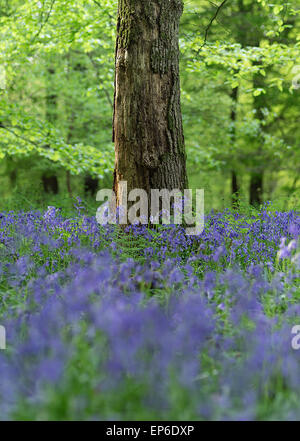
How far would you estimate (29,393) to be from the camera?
1866 mm

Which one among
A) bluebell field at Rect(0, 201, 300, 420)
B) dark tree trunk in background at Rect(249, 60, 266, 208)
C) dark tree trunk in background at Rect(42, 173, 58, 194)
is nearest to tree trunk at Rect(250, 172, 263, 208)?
dark tree trunk in background at Rect(249, 60, 266, 208)

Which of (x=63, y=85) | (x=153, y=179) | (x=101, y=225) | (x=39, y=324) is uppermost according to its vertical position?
(x=63, y=85)

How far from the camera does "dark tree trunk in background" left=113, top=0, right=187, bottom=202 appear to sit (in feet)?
13.5

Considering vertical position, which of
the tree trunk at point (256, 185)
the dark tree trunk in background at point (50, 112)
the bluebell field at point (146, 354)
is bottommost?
the bluebell field at point (146, 354)

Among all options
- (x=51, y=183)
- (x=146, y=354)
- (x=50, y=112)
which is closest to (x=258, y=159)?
(x=50, y=112)

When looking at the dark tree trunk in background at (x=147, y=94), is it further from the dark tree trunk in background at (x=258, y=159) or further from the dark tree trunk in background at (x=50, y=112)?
the dark tree trunk in background at (x=50, y=112)

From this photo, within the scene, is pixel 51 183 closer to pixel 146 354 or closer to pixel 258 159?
pixel 258 159

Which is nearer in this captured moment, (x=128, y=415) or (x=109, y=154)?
(x=128, y=415)

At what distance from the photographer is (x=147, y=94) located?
163 inches

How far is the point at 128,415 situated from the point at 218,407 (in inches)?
15.2

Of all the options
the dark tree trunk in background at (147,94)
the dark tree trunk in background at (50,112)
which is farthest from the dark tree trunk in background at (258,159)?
the dark tree trunk in background at (147,94)

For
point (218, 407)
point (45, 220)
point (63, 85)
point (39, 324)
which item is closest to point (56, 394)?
point (39, 324)

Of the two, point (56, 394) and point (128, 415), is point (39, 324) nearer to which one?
point (56, 394)

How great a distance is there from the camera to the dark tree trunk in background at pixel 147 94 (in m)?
4.10
